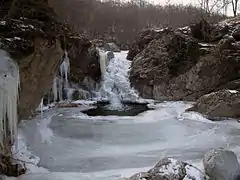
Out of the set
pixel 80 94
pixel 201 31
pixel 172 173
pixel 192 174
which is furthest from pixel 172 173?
pixel 201 31

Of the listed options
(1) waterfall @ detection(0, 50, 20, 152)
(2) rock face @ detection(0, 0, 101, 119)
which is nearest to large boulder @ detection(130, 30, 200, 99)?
(2) rock face @ detection(0, 0, 101, 119)

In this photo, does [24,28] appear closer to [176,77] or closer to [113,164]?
[113,164]

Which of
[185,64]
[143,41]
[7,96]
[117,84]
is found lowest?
[117,84]

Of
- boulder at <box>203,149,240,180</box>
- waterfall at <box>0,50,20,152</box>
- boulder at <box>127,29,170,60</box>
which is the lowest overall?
boulder at <box>203,149,240,180</box>

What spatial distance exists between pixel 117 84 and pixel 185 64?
372 centimetres

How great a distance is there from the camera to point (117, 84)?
736 inches

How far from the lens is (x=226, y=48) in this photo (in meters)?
16.6

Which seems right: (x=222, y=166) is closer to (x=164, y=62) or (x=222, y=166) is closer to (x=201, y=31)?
(x=164, y=62)

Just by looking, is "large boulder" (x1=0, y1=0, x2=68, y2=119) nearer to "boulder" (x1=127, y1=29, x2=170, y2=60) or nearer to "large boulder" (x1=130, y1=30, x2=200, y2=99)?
"large boulder" (x1=130, y1=30, x2=200, y2=99)

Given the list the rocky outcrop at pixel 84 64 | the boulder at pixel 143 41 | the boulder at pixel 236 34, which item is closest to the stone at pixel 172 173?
the rocky outcrop at pixel 84 64

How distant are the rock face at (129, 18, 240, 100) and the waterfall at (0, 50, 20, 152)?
36.7ft

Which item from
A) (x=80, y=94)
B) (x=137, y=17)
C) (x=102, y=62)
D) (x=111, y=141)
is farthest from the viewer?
(x=137, y=17)

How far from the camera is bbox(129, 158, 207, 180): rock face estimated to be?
5.20 metres

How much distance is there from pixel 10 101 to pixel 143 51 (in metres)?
14.1
